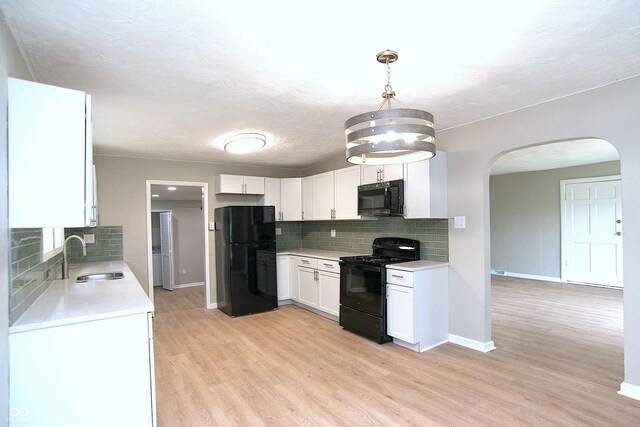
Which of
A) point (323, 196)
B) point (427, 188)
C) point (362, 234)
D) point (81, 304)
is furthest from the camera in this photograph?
point (323, 196)

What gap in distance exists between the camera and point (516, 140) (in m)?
3.13

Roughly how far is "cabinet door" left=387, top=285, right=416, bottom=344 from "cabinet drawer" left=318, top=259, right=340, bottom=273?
0.97 m

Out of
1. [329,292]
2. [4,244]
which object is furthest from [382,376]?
[4,244]

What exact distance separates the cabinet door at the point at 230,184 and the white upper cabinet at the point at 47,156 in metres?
3.47

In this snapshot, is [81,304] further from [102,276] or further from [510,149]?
[510,149]

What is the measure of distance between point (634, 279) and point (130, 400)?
332cm

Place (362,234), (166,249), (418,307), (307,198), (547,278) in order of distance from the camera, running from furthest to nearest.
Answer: (166,249) < (547,278) < (307,198) < (362,234) < (418,307)

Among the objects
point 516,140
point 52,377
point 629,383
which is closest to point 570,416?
point 629,383

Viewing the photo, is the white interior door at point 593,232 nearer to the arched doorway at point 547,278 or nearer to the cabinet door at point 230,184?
the arched doorway at point 547,278

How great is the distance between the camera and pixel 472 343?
3449mm

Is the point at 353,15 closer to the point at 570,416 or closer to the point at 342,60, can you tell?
the point at 342,60

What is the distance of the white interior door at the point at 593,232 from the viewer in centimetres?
611

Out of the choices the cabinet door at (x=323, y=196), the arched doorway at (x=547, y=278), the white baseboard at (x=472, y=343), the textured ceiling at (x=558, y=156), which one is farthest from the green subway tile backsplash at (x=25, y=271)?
the textured ceiling at (x=558, y=156)

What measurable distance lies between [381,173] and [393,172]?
0.64 feet
